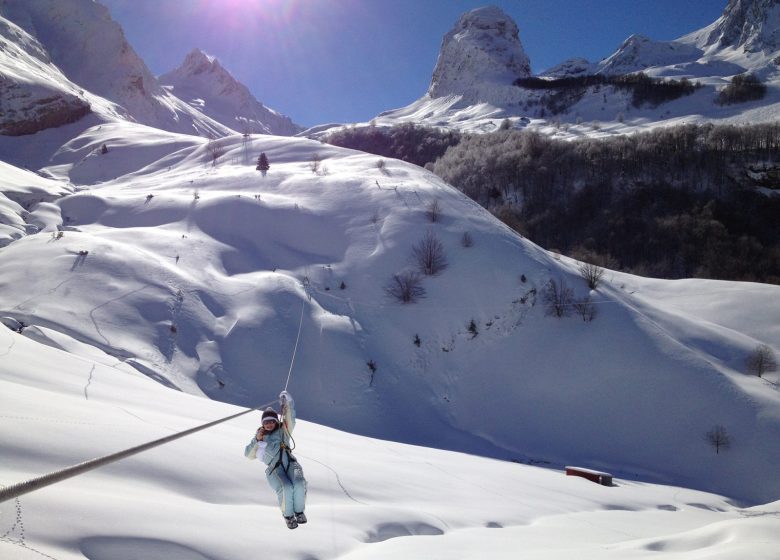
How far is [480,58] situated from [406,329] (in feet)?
406

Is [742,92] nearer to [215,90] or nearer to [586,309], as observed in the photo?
[586,309]

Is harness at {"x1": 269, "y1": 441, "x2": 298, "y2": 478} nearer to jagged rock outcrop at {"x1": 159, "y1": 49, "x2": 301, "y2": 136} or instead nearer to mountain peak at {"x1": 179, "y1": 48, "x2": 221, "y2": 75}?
jagged rock outcrop at {"x1": 159, "y1": 49, "x2": 301, "y2": 136}

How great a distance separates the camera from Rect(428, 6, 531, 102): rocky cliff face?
12412cm

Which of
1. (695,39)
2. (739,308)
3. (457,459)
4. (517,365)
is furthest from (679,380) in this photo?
(695,39)

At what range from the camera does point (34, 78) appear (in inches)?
2126

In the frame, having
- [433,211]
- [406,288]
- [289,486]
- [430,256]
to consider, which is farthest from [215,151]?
[289,486]

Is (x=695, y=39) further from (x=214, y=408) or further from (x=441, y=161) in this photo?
Result: (x=214, y=408)

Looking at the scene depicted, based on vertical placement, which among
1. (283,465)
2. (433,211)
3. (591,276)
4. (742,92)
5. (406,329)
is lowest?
(283,465)

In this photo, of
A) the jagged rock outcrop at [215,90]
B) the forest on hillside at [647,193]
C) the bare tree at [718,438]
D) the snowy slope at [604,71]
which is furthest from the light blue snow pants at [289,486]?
the jagged rock outcrop at [215,90]

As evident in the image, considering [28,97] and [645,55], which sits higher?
[645,55]

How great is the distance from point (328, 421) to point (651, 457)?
1185 cm

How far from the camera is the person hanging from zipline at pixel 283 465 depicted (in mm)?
4965

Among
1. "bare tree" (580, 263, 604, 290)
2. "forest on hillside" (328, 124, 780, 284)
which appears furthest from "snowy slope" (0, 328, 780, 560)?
"forest on hillside" (328, 124, 780, 284)

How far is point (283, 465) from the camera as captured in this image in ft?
16.5
